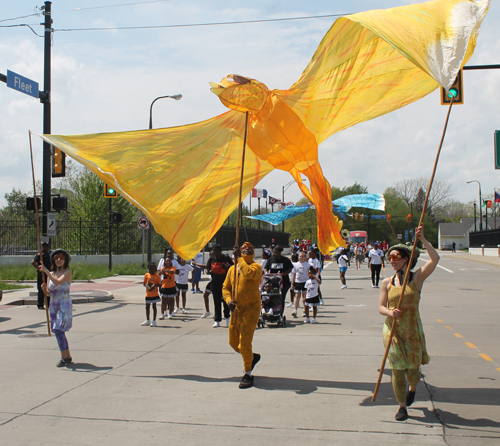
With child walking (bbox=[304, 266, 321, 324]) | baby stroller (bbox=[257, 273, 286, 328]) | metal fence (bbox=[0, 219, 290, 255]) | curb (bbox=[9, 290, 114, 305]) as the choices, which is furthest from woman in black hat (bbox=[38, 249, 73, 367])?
metal fence (bbox=[0, 219, 290, 255])

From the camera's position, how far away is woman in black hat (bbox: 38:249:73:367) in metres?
7.53

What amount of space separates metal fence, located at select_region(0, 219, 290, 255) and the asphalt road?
20218 mm

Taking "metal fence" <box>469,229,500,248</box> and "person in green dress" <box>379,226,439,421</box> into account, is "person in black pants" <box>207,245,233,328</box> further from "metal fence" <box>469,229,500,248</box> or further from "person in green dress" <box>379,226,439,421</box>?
"metal fence" <box>469,229,500,248</box>

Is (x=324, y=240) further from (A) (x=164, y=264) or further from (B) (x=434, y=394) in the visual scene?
(A) (x=164, y=264)

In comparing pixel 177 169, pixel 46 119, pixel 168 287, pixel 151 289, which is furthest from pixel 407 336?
pixel 46 119

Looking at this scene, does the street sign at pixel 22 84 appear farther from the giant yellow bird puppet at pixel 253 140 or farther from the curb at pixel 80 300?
the giant yellow bird puppet at pixel 253 140

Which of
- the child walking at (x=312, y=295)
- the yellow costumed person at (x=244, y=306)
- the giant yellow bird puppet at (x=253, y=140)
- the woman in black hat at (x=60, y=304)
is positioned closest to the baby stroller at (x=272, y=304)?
the child walking at (x=312, y=295)

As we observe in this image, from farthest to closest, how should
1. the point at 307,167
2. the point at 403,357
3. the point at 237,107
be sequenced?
the point at 307,167, the point at 237,107, the point at 403,357

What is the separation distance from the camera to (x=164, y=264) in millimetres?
12727

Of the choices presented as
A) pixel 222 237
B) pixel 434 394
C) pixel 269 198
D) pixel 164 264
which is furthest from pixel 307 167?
pixel 269 198

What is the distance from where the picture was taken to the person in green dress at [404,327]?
16.9ft

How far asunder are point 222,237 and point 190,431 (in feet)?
107

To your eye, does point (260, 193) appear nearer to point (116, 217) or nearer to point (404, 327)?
point (116, 217)

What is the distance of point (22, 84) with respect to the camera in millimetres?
14203
